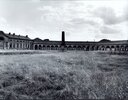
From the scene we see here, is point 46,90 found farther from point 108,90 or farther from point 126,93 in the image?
point 126,93

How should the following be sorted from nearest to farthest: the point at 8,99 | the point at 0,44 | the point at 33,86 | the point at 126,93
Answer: the point at 8,99 → the point at 126,93 → the point at 33,86 → the point at 0,44

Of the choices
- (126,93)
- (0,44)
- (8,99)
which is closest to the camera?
(8,99)

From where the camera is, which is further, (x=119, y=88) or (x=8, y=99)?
(x=119, y=88)

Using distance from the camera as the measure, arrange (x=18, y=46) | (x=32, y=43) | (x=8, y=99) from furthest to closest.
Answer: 1. (x=32, y=43)
2. (x=18, y=46)
3. (x=8, y=99)

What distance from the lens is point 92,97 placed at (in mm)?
4504

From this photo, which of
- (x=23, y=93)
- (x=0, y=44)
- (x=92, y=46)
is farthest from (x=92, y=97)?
(x=92, y=46)

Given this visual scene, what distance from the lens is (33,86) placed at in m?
5.69

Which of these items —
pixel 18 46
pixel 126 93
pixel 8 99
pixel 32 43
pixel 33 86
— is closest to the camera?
pixel 8 99

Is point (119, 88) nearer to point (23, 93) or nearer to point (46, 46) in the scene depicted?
point (23, 93)

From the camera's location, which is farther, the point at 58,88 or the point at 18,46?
the point at 18,46

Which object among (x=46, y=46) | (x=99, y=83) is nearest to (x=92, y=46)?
(x=46, y=46)

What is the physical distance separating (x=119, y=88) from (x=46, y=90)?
2.42 meters

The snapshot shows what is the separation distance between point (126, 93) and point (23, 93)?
125 inches

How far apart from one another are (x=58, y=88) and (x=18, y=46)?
6271 cm
